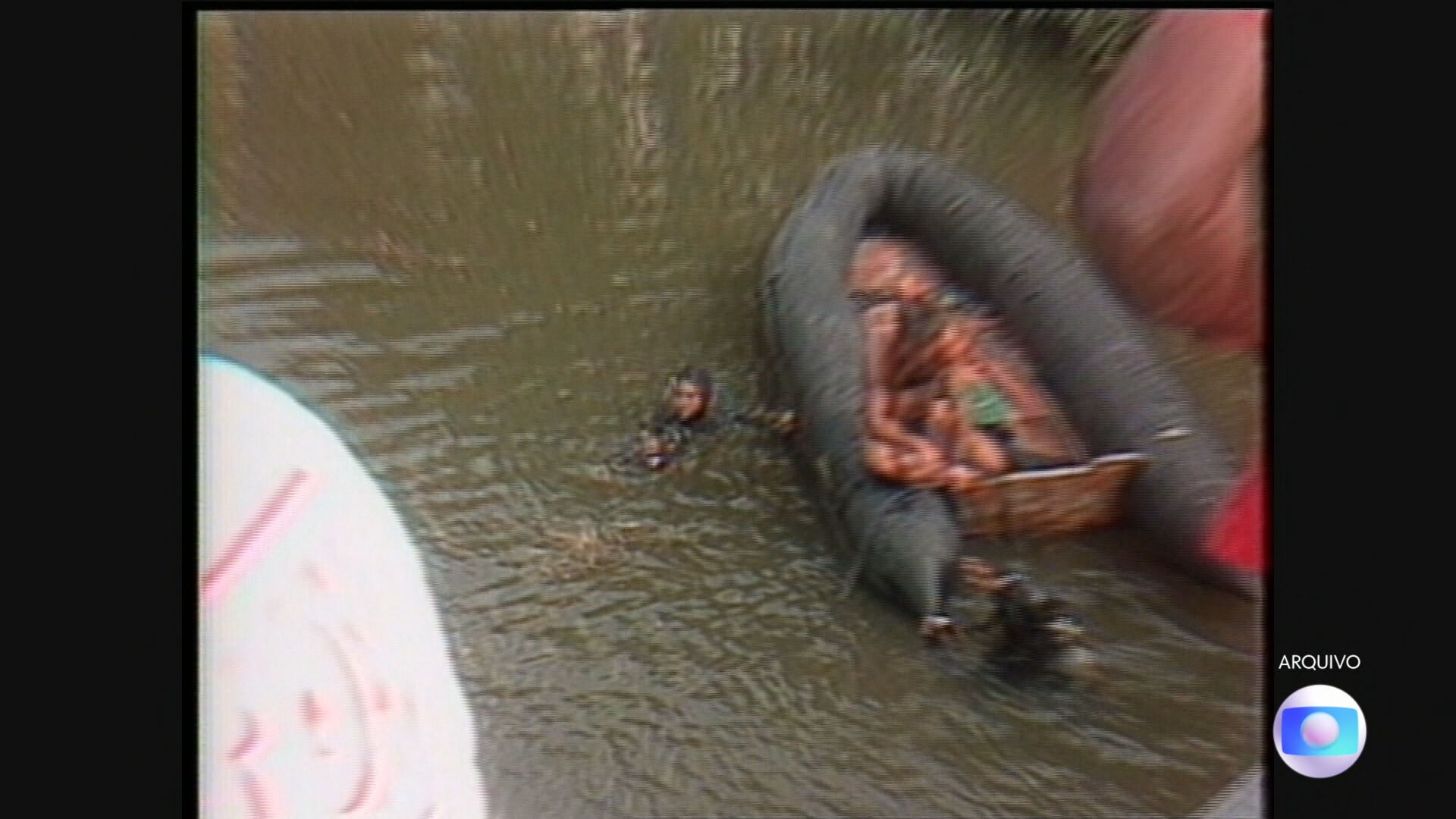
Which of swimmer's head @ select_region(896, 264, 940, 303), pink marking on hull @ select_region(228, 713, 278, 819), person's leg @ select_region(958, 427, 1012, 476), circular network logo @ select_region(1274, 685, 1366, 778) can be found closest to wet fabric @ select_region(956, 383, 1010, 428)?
person's leg @ select_region(958, 427, 1012, 476)

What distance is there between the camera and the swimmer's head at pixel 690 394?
1633mm

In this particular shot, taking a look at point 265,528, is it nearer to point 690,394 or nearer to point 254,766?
point 254,766

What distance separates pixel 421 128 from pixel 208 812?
0.93 m

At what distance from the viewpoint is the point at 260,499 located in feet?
5.39

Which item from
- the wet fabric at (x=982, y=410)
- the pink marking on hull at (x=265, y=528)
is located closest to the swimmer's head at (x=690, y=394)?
the wet fabric at (x=982, y=410)

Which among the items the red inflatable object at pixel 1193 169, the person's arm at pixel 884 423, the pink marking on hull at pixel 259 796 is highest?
the red inflatable object at pixel 1193 169

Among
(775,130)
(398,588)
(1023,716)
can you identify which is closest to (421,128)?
(775,130)

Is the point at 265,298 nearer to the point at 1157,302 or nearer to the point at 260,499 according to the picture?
the point at 260,499

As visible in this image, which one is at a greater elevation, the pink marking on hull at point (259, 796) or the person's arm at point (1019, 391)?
the person's arm at point (1019, 391)

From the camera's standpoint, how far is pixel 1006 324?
1.65 meters

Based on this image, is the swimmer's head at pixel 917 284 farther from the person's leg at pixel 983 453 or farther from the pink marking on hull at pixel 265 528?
the pink marking on hull at pixel 265 528

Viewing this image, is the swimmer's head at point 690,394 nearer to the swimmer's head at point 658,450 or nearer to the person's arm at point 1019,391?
the swimmer's head at point 658,450

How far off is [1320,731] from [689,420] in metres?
0.90

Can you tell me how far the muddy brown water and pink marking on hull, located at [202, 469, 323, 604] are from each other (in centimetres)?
9
